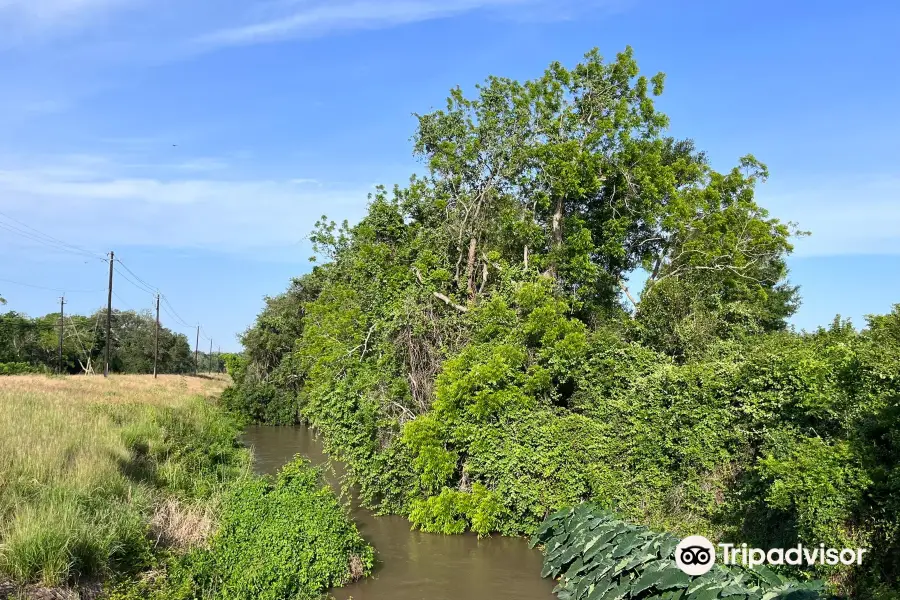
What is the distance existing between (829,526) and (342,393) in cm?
1008

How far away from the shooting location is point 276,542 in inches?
334

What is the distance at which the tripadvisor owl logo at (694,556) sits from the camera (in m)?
7.13

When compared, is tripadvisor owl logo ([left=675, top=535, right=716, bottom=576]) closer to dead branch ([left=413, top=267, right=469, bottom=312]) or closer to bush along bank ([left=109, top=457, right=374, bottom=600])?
bush along bank ([left=109, top=457, right=374, bottom=600])

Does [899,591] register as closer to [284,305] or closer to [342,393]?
[342,393]

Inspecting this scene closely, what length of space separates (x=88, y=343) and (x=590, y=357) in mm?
58100

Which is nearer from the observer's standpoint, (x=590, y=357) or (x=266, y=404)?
(x=590, y=357)

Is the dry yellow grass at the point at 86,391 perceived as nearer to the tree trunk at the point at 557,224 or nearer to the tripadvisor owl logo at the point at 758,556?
the tree trunk at the point at 557,224

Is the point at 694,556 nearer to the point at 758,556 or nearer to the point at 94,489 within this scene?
the point at 758,556

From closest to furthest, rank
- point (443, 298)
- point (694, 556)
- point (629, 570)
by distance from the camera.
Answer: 1. point (694, 556)
2. point (629, 570)
3. point (443, 298)

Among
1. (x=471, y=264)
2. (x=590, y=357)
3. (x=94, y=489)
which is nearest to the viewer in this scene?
(x=94, y=489)

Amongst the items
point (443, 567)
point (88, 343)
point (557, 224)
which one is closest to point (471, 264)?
point (557, 224)

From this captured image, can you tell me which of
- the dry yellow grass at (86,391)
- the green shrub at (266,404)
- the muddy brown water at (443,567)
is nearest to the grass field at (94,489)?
the muddy brown water at (443,567)

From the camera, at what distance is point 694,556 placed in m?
7.48

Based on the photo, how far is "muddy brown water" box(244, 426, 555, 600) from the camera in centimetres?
924
